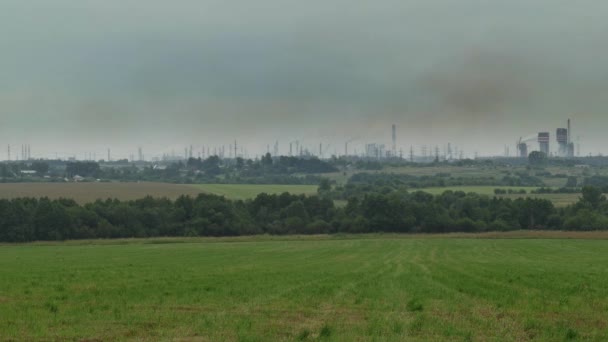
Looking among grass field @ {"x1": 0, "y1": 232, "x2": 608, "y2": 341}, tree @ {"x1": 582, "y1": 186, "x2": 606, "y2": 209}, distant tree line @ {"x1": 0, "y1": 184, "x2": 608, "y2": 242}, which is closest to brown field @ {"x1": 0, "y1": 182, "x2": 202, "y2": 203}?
distant tree line @ {"x1": 0, "y1": 184, "x2": 608, "y2": 242}

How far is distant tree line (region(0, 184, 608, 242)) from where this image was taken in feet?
343

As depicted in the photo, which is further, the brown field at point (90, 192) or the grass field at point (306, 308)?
the brown field at point (90, 192)

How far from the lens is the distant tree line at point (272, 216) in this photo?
10444cm

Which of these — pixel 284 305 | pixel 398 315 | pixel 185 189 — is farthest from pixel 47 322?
pixel 185 189

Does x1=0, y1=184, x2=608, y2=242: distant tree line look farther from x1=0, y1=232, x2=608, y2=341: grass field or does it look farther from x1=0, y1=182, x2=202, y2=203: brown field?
x1=0, y1=232, x2=608, y2=341: grass field

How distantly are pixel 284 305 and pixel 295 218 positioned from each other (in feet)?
336

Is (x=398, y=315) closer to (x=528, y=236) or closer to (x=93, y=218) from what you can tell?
(x=528, y=236)

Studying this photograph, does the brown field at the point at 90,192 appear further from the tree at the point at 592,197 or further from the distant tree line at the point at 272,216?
the tree at the point at 592,197

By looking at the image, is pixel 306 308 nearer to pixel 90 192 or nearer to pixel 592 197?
pixel 592 197

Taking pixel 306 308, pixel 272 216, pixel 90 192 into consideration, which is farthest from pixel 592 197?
pixel 306 308

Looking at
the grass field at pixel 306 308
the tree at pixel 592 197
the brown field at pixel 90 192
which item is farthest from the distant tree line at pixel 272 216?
the grass field at pixel 306 308

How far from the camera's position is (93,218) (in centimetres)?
10900

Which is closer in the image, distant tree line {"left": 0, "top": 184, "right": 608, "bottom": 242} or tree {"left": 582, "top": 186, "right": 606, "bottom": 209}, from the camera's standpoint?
distant tree line {"left": 0, "top": 184, "right": 608, "bottom": 242}

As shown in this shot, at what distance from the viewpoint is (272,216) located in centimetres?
12769
